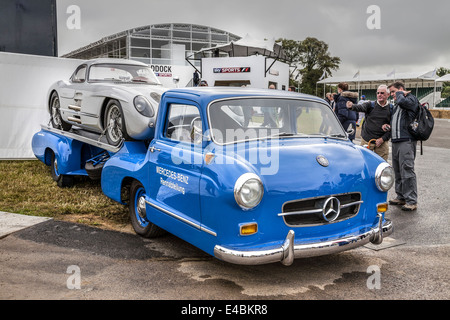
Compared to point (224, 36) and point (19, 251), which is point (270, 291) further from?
point (224, 36)

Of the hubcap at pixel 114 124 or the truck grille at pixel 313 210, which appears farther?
the hubcap at pixel 114 124

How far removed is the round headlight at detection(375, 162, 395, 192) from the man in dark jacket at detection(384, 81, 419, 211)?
239 centimetres

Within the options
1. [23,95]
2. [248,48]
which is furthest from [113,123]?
[248,48]

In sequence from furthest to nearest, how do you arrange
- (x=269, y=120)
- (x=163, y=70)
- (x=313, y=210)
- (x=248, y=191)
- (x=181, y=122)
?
(x=163, y=70)
(x=181, y=122)
(x=269, y=120)
(x=313, y=210)
(x=248, y=191)

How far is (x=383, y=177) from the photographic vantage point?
174 inches

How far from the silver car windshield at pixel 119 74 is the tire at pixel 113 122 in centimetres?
110

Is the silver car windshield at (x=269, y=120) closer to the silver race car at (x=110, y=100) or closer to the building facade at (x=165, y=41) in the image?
the silver race car at (x=110, y=100)

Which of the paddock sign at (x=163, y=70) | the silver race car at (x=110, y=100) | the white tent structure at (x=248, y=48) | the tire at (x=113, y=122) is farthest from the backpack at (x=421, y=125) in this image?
the paddock sign at (x=163, y=70)

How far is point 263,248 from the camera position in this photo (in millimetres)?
3707

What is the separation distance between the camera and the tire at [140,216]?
5.23 metres

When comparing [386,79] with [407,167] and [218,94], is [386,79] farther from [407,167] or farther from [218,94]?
[218,94]

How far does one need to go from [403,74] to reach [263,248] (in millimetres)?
59382

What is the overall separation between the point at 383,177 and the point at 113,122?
410 centimetres

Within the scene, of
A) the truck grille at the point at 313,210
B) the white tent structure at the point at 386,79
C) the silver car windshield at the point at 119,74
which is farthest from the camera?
the white tent structure at the point at 386,79
